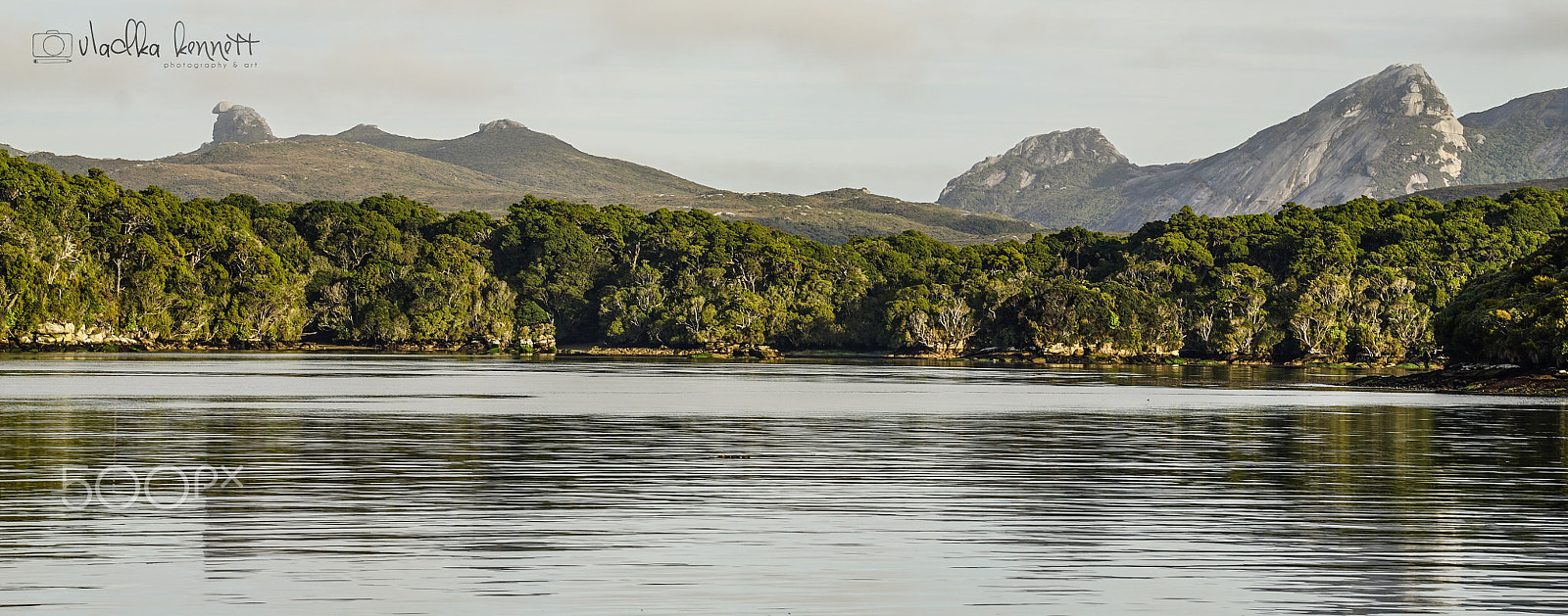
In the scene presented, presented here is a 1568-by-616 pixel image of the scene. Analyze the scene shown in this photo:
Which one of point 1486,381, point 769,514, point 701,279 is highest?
point 701,279

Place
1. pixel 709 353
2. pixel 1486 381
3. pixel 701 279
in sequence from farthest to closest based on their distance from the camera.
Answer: pixel 701 279, pixel 709 353, pixel 1486 381

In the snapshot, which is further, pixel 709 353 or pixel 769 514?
pixel 709 353

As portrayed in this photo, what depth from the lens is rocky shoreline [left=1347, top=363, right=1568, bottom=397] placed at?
A: 214 feet

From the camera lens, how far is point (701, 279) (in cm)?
15550

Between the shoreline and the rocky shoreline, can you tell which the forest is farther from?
the rocky shoreline

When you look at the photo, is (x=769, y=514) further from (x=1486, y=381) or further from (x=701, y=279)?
(x=701, y=279)

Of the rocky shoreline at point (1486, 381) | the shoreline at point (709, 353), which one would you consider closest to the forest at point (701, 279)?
the shoreline at point (709, 353)

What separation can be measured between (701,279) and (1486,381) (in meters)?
95.2

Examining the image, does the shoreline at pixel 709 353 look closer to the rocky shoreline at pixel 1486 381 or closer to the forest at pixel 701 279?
the forest at pixel 701 279

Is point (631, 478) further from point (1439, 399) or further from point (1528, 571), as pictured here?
point (1439, 399)

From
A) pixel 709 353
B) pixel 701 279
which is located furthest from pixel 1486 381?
pixel 701 279

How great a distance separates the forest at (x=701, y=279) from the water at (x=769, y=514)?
87.6 meters

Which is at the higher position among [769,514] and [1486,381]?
[769,514]

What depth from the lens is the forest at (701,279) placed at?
398 feet
